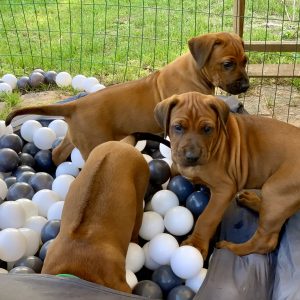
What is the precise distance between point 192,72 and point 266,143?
1120 millimetres

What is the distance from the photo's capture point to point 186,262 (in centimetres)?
353

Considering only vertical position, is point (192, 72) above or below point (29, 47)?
above

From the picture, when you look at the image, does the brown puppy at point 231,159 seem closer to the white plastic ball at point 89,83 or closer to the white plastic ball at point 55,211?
the white plastic ball at point 55,211

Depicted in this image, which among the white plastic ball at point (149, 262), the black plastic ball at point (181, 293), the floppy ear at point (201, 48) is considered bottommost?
the white plastic ball at point (149, 262)

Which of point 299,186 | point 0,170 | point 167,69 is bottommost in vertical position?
point 0,170

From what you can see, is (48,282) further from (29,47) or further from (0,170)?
(29,47)

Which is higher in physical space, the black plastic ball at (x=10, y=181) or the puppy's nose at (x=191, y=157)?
the puppy's nose at (x=191, y=157)

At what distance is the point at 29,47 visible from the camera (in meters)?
7.91

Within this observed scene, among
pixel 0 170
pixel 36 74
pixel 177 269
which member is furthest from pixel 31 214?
pixel 36 74

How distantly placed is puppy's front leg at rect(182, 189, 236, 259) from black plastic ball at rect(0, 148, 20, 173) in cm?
193

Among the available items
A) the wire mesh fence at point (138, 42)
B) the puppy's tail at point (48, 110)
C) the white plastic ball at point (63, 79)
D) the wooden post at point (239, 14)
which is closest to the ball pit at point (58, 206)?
the puppy's tail at point (48, 110)

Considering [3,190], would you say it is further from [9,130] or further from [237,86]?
[237,86]

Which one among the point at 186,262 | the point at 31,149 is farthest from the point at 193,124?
the point at 31,149

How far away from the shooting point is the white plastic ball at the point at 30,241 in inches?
154
